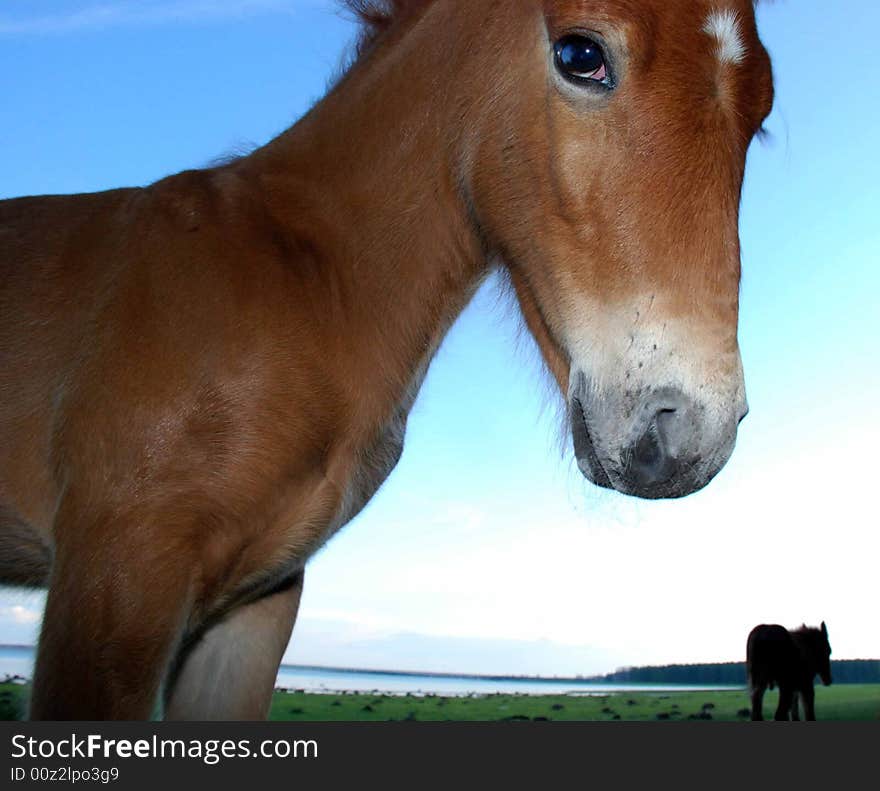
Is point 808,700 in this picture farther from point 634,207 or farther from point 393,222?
point 634,207

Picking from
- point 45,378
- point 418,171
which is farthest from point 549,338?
point 45,378

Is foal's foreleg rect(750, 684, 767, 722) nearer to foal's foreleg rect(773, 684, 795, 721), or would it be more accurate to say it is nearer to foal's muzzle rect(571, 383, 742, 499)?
foal's foreleg rect(773, 684, 795, 721)

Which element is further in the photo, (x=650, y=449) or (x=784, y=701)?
(x=784, y=701)

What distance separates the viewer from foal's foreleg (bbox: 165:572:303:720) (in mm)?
Result: 3061

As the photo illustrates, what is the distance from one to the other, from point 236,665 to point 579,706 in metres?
9.72

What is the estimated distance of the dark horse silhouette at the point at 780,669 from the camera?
11250 mm

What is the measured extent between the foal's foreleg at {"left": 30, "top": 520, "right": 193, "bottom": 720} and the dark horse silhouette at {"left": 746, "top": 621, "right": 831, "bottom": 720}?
10513 mm

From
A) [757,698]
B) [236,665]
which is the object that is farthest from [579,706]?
[236,665]

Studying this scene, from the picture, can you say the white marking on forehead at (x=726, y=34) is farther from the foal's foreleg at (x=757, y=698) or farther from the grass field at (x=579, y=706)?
the foal's foreleg at (x=757, y=698)

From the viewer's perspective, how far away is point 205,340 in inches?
101

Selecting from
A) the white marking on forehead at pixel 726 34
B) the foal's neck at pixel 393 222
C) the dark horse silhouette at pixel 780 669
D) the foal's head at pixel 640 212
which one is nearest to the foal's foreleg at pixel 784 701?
the dark horse silhouette at pixel 780 669

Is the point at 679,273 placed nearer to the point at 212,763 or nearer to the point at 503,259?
the point at 503,259

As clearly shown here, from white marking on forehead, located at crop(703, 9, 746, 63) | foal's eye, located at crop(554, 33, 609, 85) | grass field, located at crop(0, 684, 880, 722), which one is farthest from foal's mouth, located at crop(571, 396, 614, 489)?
grass field, located at crop(0, 684, 880, 722)

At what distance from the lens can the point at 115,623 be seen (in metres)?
2.37
